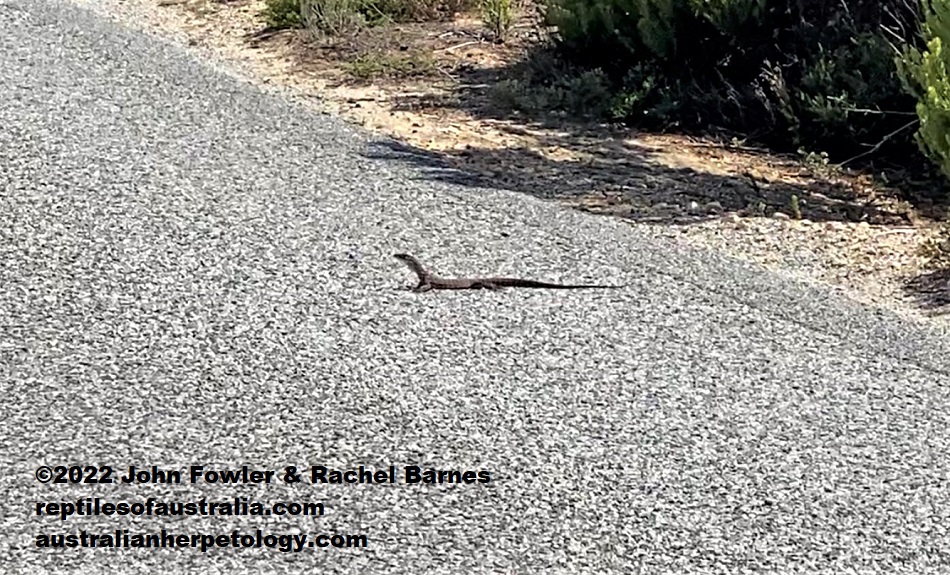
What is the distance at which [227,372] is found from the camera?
6414 mm

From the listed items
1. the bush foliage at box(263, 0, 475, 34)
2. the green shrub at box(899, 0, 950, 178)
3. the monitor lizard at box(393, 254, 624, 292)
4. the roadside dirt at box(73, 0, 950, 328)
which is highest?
the green shrub at box(899, 0, 950, 178)

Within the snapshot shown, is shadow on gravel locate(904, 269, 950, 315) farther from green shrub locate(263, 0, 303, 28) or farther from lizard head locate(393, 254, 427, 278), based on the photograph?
green shrub locate(263, 0, 303, 28)

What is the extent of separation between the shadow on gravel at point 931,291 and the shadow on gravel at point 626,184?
1.24 m

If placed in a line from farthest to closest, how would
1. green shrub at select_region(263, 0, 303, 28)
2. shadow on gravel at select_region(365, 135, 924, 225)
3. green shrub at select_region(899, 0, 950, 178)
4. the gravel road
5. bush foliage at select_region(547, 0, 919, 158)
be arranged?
green shrub at select_region(263, 0, 303, 28), bush foliage at select_region(547, 0, 919, 158), shadow on gravel at select_region(365, 135, 924, 225), green shrub at select_region(899, 0, 950, 178), the gravel road

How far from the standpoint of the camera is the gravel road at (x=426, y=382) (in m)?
5.07

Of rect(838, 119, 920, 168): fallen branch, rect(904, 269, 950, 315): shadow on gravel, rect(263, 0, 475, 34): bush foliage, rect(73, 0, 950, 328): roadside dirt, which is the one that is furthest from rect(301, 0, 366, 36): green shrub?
rect(904, 269, 950, 315): shadow on gravel

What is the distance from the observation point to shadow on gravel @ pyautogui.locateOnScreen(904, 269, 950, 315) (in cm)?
805

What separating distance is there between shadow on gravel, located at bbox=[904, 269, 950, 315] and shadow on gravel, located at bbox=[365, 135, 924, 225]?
1.24m

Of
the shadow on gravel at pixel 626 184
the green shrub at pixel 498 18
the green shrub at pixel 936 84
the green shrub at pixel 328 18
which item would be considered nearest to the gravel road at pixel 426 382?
the shadow on gravel at pixel 626 184

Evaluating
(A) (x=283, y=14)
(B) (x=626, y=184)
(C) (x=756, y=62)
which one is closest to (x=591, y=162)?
(B) (x=626, y=184)

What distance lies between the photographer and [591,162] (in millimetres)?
10727

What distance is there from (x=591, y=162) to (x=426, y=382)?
182 inches

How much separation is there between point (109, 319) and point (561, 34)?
22.8 ft

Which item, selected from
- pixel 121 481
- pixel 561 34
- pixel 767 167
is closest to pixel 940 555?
pixel 121 481
